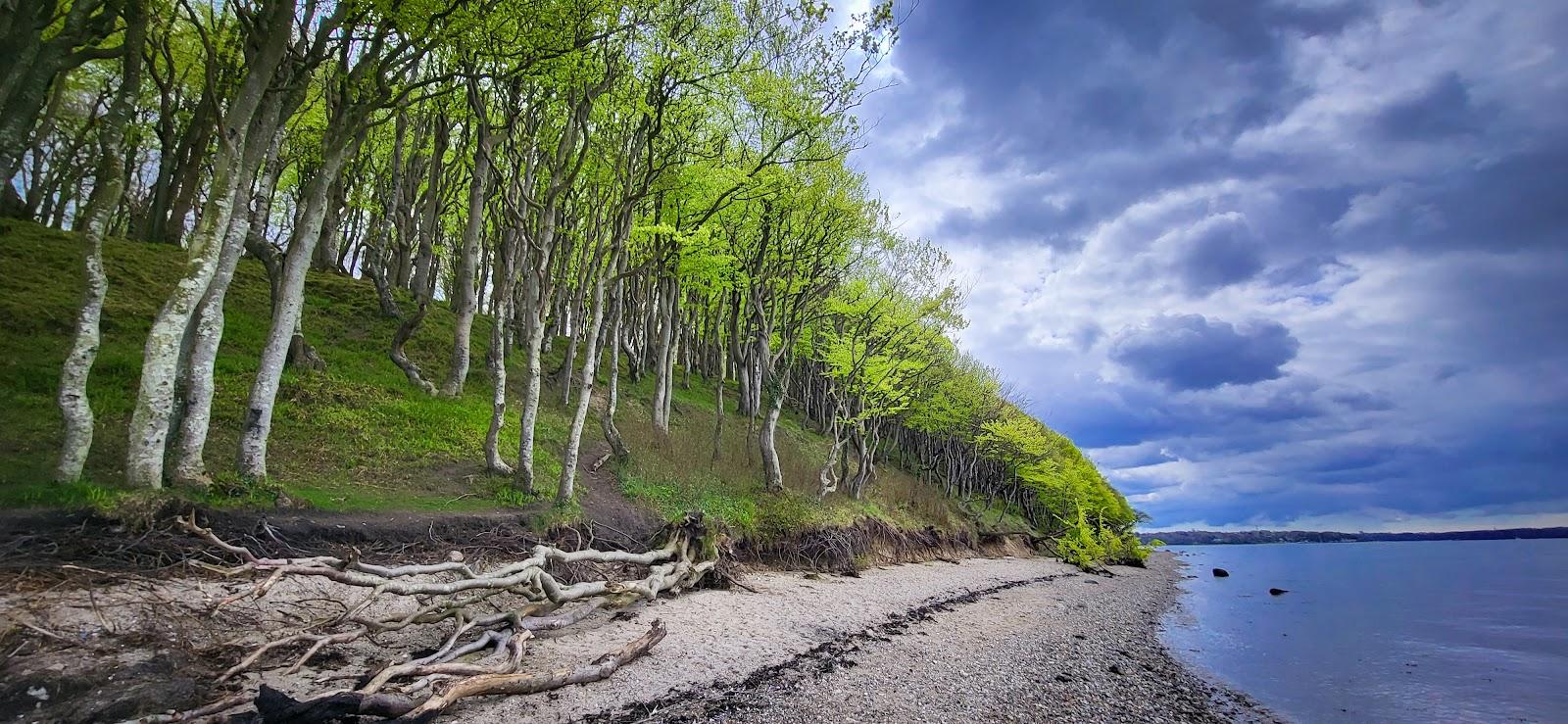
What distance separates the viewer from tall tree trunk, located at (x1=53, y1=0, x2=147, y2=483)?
327 inches

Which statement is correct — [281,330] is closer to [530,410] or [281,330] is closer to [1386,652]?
[530,410]

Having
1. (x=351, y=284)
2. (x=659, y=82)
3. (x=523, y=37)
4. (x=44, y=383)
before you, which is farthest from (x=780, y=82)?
(x=351, y=284)

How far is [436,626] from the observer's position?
8.45 metres

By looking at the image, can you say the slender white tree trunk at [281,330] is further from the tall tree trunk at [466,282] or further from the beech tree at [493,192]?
the tall tree trunk at [466,282]

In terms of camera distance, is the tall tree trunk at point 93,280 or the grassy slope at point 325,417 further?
the grassy slope at point 325,417

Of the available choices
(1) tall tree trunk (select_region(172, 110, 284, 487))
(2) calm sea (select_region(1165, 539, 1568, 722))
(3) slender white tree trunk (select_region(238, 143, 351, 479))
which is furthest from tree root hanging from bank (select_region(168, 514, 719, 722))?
(2) calm sea (select_region(1165, 539, 1568, 722))

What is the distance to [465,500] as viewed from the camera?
12.3 metres

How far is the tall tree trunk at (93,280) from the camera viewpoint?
27.2 feet

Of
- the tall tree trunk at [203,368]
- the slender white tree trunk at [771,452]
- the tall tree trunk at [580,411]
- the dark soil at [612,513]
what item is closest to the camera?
the tall tree trunk at [203,368]

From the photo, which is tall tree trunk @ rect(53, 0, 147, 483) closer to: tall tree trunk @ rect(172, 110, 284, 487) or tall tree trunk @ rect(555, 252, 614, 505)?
tall tree trunk @ rect(172, 110, 284, 487)

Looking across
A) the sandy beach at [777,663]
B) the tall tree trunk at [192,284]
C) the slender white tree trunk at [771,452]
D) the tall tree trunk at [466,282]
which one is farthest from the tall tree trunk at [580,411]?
the slender white tree trunk at [771,452]

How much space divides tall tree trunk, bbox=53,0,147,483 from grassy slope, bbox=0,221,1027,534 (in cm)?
57

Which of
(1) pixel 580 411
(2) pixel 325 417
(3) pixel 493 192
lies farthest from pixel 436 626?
(3) pixel 493 192

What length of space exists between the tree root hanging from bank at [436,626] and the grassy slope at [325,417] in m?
2.62
